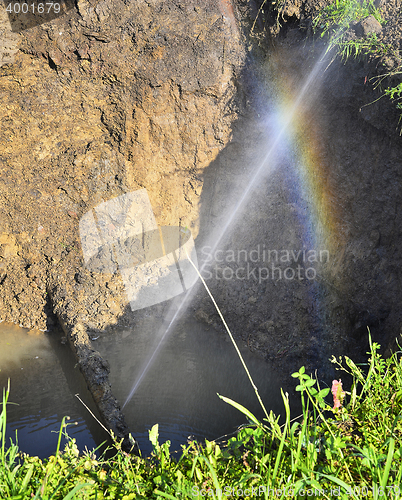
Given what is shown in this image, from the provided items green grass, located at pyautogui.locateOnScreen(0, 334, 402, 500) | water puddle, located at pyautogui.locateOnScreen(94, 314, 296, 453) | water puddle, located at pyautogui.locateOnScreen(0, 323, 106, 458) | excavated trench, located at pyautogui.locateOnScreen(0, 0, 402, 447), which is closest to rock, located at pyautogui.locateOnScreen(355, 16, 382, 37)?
excavated trench, located at pyautogui.locateOnScreen(0, 0, 402, 447)

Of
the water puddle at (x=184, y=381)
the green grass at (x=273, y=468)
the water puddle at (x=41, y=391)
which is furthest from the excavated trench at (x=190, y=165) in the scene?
the green grass at (x=273, y=468)

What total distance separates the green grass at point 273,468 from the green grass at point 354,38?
268cm

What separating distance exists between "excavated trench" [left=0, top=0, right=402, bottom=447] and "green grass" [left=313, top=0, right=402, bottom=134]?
0.23 metres

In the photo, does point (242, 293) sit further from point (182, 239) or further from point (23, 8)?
point (23, 8)

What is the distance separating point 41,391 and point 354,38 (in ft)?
16.9

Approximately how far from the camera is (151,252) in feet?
17.7

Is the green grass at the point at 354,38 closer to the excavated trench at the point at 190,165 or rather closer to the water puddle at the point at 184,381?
the excavated trench at the point at 190,165

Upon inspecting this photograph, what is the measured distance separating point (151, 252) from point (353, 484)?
455 cm

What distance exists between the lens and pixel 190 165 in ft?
17.1

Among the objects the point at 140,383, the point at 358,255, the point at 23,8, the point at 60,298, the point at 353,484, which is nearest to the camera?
the point at 353,484

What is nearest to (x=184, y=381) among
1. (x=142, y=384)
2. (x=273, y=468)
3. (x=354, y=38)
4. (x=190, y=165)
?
(x=142, y=384)

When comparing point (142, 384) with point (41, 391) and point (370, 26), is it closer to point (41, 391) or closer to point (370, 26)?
point (41, 391)

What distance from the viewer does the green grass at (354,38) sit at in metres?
2.91

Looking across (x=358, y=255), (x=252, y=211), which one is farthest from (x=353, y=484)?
(x=252, y=211)
